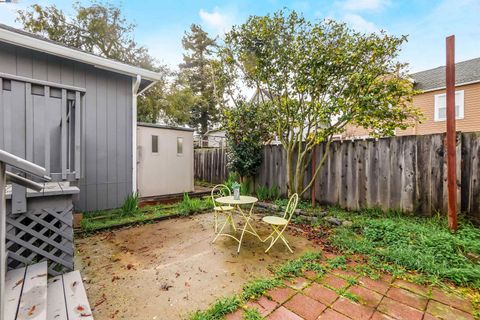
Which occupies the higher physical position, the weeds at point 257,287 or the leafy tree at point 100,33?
the leafy tree at point 100,33

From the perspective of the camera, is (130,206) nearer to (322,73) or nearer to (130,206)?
(130,206)

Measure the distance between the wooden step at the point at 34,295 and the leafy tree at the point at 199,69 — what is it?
18.4 metres

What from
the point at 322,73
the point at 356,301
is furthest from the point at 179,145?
the point at 356,301

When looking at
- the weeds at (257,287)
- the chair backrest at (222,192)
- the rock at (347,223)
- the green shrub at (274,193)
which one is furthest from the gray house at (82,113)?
the rock at (347,223)

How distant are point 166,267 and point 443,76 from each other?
1522 centimetres

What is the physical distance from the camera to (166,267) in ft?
8.96

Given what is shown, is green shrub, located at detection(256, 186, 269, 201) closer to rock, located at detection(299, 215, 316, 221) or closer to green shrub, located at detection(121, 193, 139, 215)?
rock, located at detection(299, 215, 316, 221)

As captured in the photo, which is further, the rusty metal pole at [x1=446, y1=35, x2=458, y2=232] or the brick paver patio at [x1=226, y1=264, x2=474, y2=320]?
the rusty metal pole at [x1=446, y1=35, x2=458, y2=232]

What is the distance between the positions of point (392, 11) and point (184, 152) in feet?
22.8

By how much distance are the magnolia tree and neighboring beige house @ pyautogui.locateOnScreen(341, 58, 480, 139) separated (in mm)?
6389

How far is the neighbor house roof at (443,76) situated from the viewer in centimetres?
1034

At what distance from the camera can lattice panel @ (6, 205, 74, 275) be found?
2184mm

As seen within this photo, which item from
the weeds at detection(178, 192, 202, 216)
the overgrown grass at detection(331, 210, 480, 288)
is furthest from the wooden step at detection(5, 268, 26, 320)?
the overgrown grass at detection(331, 210, 480, 288)

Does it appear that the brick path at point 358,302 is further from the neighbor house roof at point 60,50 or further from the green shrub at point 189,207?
the neighbor house roof at point 60,50
